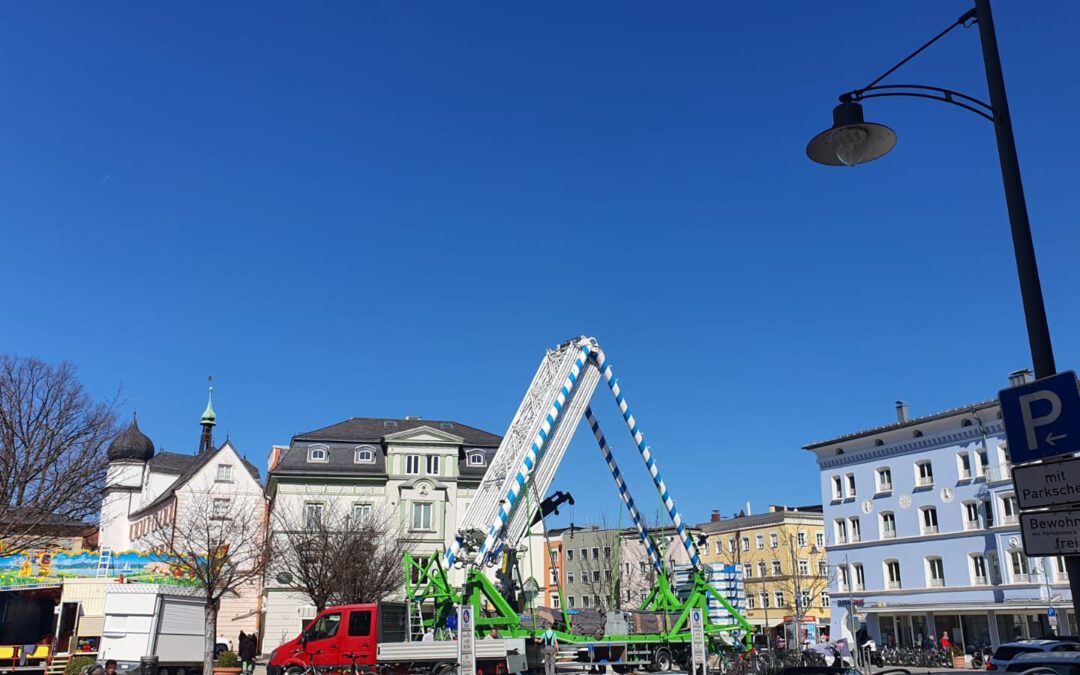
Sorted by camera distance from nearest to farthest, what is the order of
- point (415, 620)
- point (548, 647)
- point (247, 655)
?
point (548, 647)
point (415, 620)
point (247, 655)

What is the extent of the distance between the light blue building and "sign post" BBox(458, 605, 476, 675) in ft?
94.5

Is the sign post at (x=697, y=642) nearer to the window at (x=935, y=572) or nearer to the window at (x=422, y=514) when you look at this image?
the window at (x=935, y=572)

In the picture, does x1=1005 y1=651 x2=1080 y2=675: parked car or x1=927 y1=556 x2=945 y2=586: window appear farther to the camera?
x1=927 y1=556 x2=945 y2=586: window

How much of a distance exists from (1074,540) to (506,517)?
1965cm

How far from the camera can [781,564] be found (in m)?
73.3

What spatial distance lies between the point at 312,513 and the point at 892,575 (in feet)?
111

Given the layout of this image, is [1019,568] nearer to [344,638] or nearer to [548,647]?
[548,647]

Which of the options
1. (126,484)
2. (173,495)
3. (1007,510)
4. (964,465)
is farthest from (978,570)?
(126,484)

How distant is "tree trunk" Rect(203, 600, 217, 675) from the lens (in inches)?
1142

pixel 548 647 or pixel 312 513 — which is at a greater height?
pixel 312 513

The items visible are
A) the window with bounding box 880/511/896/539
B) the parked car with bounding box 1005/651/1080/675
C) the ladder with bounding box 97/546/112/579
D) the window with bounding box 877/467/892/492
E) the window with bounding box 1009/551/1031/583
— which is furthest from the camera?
the window with bounding box 877/467/892/492

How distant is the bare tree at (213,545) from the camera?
1299 inches

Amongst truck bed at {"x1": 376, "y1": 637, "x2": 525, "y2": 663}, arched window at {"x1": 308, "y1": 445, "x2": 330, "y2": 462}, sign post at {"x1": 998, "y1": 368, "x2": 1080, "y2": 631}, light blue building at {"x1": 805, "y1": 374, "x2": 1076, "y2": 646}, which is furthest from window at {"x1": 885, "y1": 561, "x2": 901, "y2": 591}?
sign post at {"x1": 998, "y1": 368, "x2": 1080, "y2": 631}

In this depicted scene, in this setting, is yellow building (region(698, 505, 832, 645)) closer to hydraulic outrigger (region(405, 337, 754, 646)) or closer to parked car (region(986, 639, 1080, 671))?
hydraulic outrigger (region(405, 337, 754, 646))
